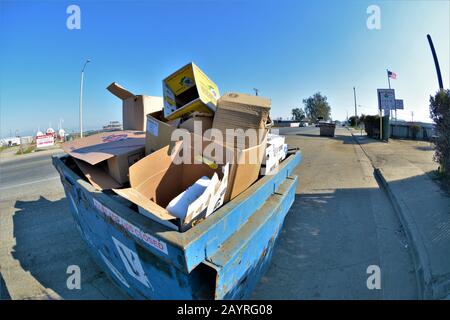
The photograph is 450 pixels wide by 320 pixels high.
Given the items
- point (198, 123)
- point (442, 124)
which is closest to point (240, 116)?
point (198, 123)

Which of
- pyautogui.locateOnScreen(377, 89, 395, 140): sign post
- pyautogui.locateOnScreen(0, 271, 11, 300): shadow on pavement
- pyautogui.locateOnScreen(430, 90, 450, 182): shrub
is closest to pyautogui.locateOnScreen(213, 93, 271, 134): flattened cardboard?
pyautogui.locateOnScreen(0, 271, 11, 300): shadow on pavement

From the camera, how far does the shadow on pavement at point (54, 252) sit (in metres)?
2.42

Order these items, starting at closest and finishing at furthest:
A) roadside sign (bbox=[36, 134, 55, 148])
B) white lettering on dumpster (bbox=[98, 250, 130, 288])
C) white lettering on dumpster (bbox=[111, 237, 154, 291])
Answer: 1. white lettering on dumpster (bbox=[111, 237, 154, 291])
2. white lettering on dumpster (bbox=[98, 250, 130, 288])
3. roadside sign (bbox=[36, 134, 55, 148])

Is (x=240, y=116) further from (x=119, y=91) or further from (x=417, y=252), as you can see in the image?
(x=417, y=252)

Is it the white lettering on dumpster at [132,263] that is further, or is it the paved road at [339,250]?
the paved road at [339,250]

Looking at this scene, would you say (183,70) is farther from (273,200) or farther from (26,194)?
(26,194)

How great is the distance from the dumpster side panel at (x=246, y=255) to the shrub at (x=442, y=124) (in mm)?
3494

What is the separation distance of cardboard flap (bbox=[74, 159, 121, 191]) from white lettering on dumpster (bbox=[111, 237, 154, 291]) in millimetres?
557

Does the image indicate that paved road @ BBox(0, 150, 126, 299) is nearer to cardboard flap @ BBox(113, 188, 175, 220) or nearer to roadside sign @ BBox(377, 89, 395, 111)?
cardboard flap @ BBox(113, 188, 175, 220)

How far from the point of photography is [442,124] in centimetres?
430

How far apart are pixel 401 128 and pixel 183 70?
18.2 metres

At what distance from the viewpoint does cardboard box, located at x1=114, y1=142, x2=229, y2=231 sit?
1509 mm

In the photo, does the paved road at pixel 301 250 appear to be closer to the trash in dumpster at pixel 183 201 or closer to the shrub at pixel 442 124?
the shrub at pixel 442 124

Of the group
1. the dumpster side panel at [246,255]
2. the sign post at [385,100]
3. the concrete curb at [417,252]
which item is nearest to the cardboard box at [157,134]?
the dumpster side panel at [246,255]
